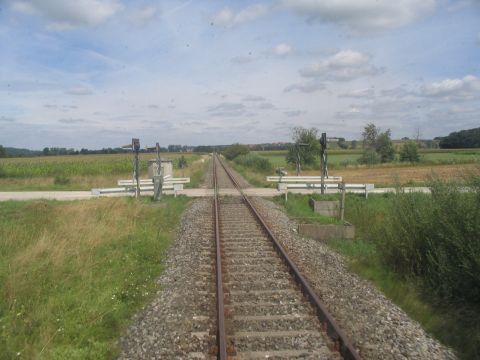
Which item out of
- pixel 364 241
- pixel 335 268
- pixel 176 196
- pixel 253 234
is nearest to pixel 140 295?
pixel 335 268

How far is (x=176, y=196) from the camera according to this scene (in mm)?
18797

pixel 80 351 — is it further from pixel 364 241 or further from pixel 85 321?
pixel 364 241

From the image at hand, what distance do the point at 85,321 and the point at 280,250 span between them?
4.24 meters

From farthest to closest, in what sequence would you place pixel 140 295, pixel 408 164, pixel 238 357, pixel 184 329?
pixel 408 164 < pixel 140 295 < pixel 184 329 < pixel 238 357

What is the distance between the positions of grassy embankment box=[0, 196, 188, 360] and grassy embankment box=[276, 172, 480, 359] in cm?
410

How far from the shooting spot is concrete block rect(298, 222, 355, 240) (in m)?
10.6

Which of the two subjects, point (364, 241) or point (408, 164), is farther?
point (408, 164)

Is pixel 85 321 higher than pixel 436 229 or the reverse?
the reverse

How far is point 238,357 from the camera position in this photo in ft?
14.2

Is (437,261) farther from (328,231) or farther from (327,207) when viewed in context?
(327,207)

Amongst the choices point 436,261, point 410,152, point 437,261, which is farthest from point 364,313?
point 410,152

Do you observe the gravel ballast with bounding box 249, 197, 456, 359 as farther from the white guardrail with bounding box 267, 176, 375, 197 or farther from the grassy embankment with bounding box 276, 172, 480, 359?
the white guardrail with bounding box 267, 176, 375, 197

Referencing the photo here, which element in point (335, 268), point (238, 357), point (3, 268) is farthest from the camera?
point (335, 268)

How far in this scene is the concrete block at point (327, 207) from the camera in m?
14.7
